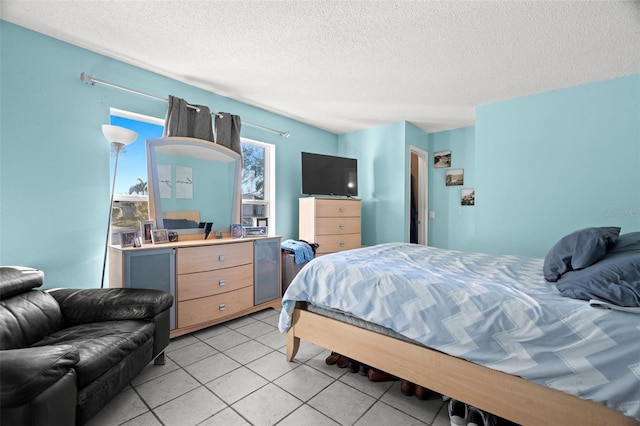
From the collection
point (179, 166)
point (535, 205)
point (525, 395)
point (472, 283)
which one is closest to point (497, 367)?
point (525, 395)

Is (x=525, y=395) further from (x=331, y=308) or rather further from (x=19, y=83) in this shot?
(x=19, y=83)

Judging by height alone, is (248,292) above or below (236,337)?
above

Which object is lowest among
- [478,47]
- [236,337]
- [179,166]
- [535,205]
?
[236,337]

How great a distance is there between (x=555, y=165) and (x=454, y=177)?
1567mm

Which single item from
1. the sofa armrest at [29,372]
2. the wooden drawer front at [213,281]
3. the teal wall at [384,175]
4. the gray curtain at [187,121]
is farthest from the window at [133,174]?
the teal wall at [384,175]

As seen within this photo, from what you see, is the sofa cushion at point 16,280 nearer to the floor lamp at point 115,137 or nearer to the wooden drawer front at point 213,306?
the floor lamp at point 115,137

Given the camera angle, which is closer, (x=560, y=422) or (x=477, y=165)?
(x=560, y=422)

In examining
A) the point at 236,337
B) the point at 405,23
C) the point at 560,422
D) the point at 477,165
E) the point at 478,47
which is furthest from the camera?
the point at 477,165

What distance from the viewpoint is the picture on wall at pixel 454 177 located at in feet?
15.0

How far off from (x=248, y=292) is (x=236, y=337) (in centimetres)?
51

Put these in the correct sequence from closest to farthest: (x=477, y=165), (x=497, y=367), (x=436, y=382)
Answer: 1. (x=497, y=367)
2. (x=436, y=382)
3. (x=477, y=165)

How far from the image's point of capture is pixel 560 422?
1146 millimetres

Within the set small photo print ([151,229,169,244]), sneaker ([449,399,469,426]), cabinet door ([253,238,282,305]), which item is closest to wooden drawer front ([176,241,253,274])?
cabinet door ([253,238,282,305])

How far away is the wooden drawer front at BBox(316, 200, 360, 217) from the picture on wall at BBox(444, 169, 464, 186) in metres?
1.65
